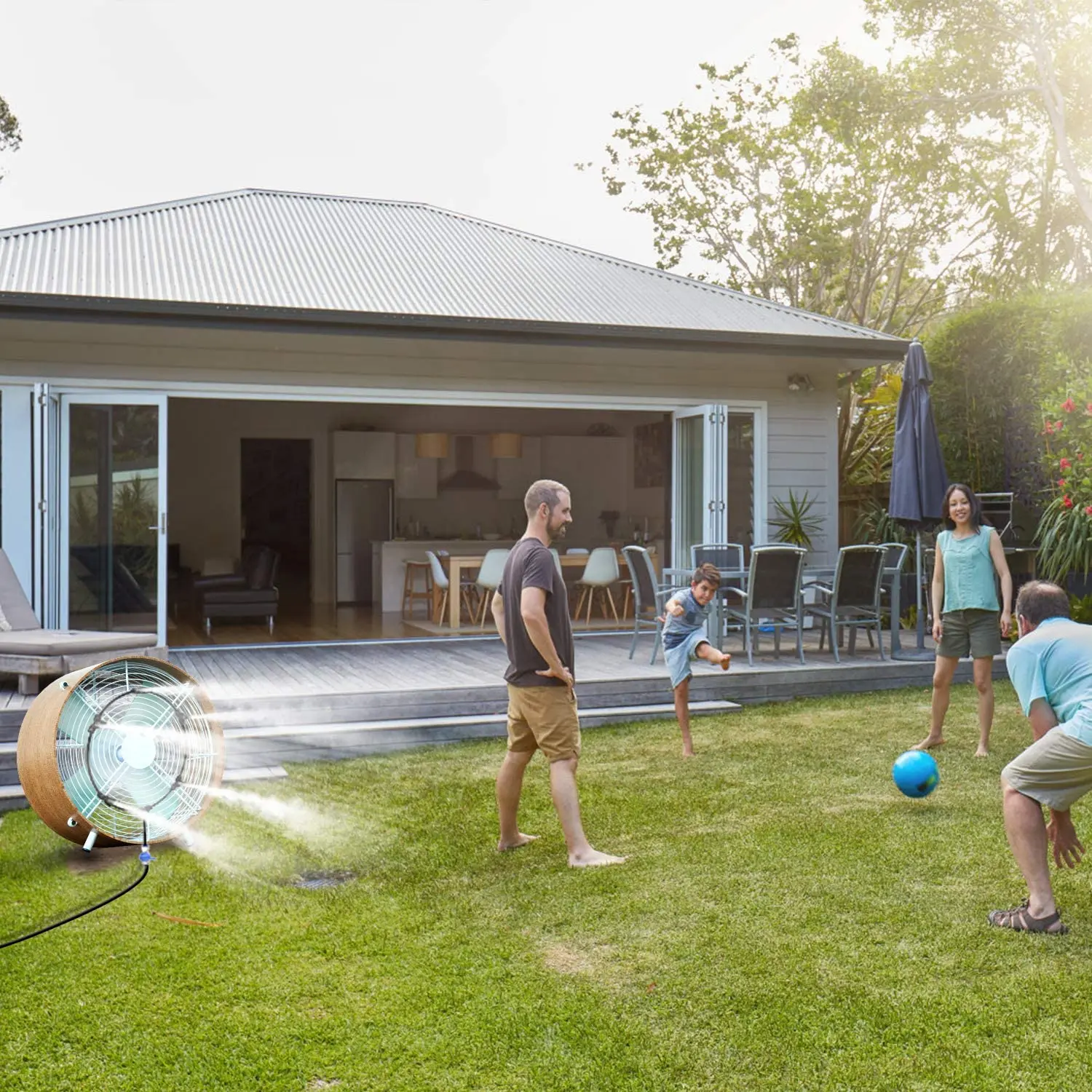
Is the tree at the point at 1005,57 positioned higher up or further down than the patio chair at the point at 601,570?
higher up

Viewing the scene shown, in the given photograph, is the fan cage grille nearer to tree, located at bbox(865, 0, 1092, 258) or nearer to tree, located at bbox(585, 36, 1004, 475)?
tree, located at bbox(585, 36, 1004, 475)

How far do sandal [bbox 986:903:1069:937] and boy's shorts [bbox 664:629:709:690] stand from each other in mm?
2464

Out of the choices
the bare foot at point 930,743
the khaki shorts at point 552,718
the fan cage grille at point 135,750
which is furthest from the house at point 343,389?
the khaki shorts at point 552,718

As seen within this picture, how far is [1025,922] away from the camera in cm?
354

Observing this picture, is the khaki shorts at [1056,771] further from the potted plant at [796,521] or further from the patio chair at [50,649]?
the potted plant at [796,521]

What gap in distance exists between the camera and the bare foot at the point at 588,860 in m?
4.28

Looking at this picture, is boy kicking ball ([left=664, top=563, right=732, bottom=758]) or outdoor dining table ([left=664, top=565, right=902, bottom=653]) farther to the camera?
outdoor dining table ([left=664, top=565, right=902, bottom=653])

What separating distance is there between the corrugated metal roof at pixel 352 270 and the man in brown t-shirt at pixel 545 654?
4.51m

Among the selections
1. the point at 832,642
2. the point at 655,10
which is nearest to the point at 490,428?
the point at 832,642

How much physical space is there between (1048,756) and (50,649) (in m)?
5.00

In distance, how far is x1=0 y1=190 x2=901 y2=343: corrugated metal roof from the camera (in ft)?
28.2

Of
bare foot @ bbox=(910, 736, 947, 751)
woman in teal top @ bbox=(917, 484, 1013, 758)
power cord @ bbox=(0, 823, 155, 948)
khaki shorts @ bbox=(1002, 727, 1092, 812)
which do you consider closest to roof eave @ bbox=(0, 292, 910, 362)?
woman in teal top @ bbox=(917, 484, 1013, 758)

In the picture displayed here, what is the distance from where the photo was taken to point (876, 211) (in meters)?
16.6

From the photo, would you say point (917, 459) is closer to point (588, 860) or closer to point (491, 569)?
point (491, 569)
